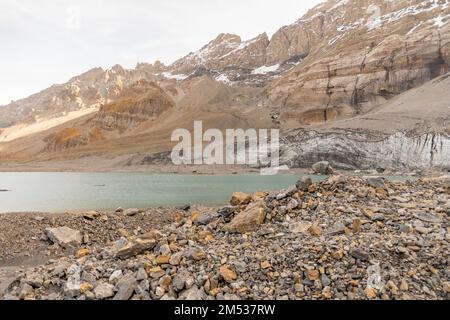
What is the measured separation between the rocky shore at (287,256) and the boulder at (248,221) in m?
0.03

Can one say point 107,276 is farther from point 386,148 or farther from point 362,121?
point 362,121

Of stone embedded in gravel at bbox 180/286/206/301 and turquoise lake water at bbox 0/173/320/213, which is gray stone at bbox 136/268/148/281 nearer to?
stone embedded in gravel at bbox 180/286/206/301

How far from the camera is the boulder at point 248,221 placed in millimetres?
10469

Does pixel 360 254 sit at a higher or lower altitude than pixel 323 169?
higher

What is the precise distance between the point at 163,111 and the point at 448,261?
193 meters

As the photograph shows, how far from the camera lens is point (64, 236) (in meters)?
13.7

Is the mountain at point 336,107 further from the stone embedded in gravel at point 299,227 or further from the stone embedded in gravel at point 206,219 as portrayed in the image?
the stone embedded in gravel at point 299,227

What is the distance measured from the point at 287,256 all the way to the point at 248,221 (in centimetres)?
249

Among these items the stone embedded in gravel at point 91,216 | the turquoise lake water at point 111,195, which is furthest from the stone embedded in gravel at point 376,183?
the turquoise lake water at point 111,195

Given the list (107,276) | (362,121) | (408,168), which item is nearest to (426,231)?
(107,276)

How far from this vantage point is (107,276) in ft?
27.0

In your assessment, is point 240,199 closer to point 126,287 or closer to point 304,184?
point 304,184

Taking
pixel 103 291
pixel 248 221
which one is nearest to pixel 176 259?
pixel 103 291

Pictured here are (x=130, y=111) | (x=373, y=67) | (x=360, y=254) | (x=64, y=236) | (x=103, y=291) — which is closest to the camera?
(x=103, y=291)
